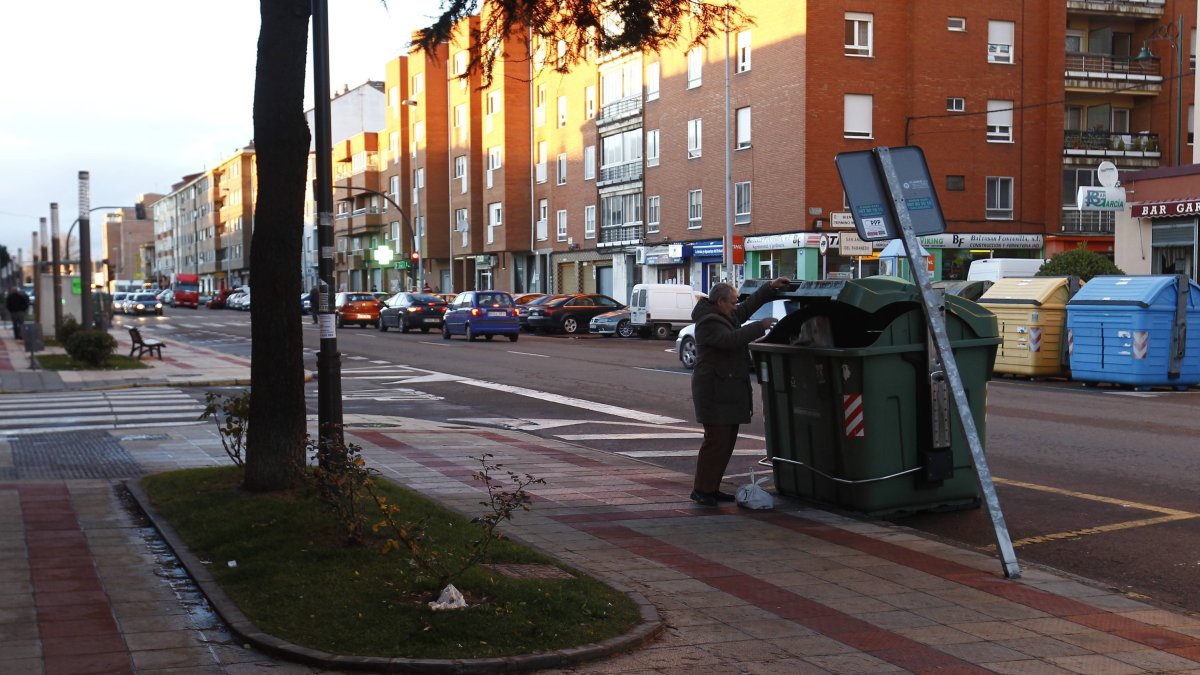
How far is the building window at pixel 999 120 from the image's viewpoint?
44.3m

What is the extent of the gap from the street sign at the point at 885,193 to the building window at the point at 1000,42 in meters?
40.3

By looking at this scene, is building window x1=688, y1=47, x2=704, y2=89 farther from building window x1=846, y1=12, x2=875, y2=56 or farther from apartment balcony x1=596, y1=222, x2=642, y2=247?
apartment balcony x1=596, y1=222, x2=642, y2=247

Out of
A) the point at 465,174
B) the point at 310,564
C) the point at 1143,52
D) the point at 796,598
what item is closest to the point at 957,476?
the point at 796,598

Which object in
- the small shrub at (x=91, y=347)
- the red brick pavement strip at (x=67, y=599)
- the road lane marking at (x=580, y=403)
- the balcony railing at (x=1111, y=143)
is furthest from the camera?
the balcony railing at (x=1111, y=143)

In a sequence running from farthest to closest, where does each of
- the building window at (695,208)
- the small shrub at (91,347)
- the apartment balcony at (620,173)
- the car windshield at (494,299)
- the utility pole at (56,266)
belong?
the apartment balcony at (620,173)
the building window at (695,208)
the car windshield at (494,299)
the utility pole at (56,266)
the small shrub at (91,347)

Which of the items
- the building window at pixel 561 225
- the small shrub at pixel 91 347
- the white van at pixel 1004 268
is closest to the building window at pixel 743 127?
the white van at pixel 1004 268

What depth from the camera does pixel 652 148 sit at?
5381 cm

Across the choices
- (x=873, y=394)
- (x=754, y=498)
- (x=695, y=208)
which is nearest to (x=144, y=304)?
(x=695, y=208)

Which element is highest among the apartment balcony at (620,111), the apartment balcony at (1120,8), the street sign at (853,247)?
the apartment balcony at (1120,8)

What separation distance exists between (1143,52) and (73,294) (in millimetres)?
39522

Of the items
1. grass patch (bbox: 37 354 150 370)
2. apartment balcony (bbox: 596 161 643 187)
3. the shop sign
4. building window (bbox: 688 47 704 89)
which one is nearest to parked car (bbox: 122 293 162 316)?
apartment balcony (bbox: 596 161 643 187)

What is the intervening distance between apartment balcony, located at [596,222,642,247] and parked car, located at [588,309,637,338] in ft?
39.2

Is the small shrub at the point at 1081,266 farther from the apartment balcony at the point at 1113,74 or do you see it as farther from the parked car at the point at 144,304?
the parked car at the point at 144,304

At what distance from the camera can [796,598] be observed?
252 inches
